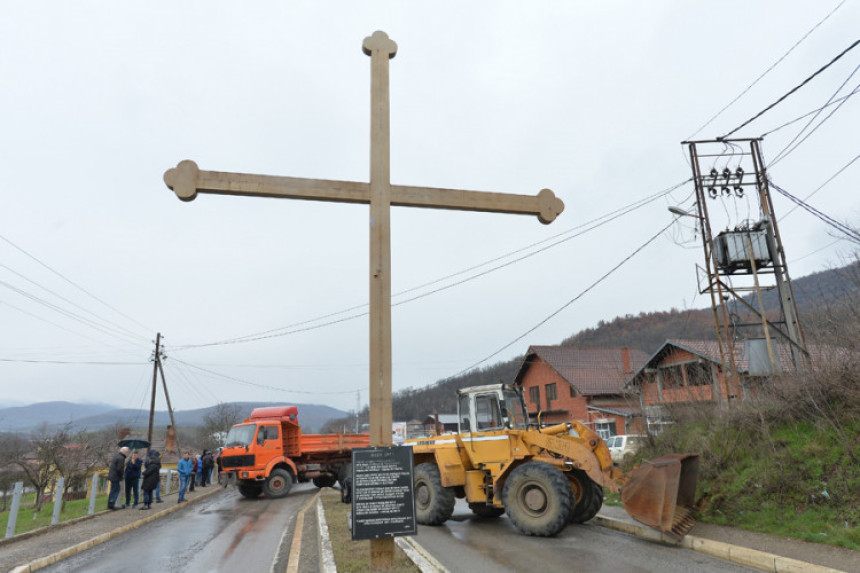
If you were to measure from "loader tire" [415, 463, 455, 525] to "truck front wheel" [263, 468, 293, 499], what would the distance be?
29.0 feet

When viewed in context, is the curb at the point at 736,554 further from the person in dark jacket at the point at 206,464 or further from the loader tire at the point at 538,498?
the person in dark jacket at the point at 206,464

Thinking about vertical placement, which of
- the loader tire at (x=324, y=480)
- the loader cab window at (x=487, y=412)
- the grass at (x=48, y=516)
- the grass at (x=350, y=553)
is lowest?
the grass at (x=48, y=516)

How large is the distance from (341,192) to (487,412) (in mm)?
6376

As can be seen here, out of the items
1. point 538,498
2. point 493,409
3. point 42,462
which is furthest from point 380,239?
point 42,462

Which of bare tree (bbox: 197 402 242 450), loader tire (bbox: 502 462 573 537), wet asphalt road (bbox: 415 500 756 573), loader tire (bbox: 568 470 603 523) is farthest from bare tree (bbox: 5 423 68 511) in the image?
loader tire (bbox: 568 470 603 523)

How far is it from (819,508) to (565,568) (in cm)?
399

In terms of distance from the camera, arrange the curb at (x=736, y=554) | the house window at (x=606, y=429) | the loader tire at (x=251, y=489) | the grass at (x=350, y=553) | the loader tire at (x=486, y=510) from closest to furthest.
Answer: the grass at (x=350, y=553) < the curb at (x=736, y=554) < the loader tire at (x=486, y=510) < the loader tire at (x=251, y=489) < the house window at (x=606, y=429)

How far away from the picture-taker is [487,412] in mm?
10695

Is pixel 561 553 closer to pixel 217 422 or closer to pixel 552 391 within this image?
pixel 552 391

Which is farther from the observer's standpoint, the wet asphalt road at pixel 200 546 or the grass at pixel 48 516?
the grass at pixel 48 516

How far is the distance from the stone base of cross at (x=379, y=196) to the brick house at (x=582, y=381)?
26626mm

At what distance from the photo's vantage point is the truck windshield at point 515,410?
10.5 metres

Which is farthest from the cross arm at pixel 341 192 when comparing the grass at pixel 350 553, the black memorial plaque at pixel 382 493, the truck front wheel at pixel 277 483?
the truck front wheel at pixel 277 483

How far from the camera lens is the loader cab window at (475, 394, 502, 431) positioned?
1054cm
